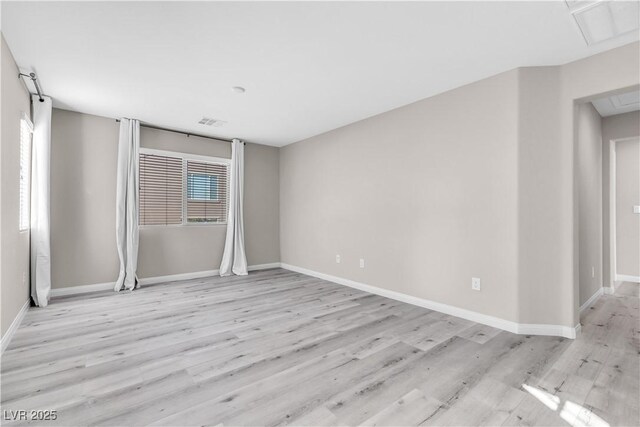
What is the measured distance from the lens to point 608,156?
4145mm

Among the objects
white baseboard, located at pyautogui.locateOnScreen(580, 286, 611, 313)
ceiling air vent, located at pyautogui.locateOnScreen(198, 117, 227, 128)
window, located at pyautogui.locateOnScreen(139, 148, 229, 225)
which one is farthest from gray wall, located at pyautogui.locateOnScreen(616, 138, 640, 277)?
window, located at pyautogui.locateOnScreen(139, 148, 229, 225)

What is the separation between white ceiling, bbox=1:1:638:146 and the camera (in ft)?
6.81

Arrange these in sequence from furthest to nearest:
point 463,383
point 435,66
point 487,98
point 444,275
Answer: point 444,275, point 487,98, point 435,66, point 463,383

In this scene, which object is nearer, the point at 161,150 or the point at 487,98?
the point at 487,98

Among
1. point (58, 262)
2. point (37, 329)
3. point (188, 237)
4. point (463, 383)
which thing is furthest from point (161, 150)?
point (463, 383)

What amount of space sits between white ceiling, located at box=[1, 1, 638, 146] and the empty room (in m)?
0.02

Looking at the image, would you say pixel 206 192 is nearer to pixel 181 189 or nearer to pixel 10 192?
pixel 181 189

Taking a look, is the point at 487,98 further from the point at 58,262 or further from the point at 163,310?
the point at 58,262

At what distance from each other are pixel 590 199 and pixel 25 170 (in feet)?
22.2

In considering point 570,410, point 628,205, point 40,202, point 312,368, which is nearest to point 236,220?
point 40,202

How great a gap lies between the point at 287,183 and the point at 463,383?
480 cm

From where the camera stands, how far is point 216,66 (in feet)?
9.34

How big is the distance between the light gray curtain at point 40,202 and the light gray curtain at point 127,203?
32.5 inches

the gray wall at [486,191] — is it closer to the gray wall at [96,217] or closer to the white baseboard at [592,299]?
the white baseboard at [592,299]
